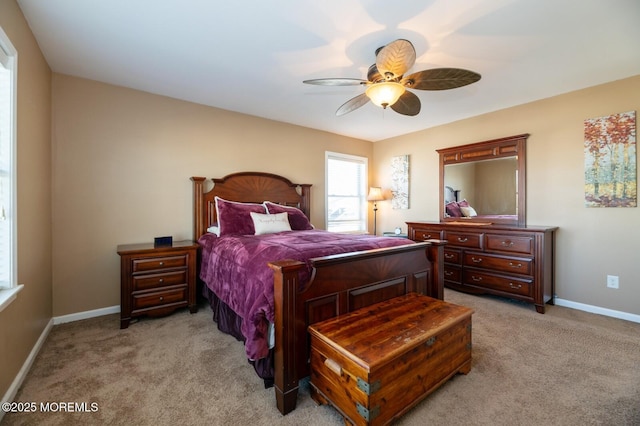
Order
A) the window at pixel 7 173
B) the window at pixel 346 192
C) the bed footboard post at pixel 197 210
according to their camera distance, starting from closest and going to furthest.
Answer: the window at pixel 7 173 → the bed footboard post at pixel 197 210 → the window at pixel 346 192

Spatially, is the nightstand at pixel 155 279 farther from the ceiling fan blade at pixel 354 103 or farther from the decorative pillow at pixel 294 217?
the ceiling fan blade at pixel 354 103

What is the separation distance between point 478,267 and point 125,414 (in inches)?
142

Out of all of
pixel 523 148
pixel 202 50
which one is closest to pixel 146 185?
pixel 202 50

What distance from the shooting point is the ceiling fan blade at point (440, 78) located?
6.25 ft

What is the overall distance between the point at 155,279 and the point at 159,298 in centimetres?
20

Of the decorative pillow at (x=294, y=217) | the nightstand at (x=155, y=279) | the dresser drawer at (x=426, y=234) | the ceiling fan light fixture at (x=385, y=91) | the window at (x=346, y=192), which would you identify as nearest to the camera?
the ceiling fan light fixture at (x=385, y=91)

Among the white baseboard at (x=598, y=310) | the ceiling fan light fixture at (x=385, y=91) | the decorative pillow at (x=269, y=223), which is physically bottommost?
the white baseboard at (x=598, y=310)

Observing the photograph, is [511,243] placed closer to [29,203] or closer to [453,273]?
[453,273]

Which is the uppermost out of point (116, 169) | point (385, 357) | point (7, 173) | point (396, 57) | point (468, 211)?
point (396, 57)

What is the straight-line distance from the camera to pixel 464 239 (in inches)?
138

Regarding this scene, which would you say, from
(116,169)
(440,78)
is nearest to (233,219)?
(116,169)

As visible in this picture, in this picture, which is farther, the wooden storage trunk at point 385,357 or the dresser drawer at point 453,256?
the dresser drawer at point 453,256

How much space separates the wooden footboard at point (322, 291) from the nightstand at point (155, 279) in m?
1.74

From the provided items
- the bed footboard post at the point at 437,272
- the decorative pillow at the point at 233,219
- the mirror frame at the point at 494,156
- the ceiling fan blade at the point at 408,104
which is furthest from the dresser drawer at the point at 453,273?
the decorative pillow at the point at 233,219
